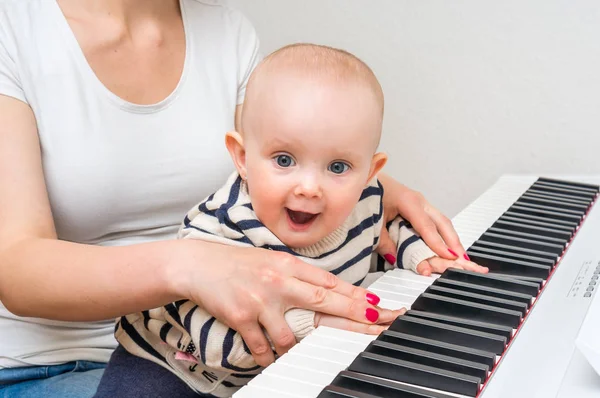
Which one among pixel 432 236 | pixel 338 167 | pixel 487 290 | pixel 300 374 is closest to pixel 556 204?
pixel 432 236

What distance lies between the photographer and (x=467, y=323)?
3.02 ft

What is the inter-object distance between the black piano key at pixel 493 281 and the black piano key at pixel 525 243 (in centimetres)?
18

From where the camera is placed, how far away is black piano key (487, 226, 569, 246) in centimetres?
130

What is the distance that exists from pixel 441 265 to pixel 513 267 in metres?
0.11

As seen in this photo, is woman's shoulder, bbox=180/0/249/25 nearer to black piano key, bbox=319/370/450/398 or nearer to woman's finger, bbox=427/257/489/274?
woman's finger, bbox=427/257/489/274

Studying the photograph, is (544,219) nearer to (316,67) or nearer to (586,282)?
(586,282)

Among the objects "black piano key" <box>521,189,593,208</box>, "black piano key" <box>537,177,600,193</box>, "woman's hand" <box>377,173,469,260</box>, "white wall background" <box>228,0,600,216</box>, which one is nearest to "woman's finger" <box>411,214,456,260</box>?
"woman's hand" <box>377,173,469,260</box>

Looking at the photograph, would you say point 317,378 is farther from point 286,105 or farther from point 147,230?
point 147,230

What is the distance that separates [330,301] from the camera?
935 mm

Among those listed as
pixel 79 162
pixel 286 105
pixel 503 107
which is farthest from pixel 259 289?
pixel 503 107

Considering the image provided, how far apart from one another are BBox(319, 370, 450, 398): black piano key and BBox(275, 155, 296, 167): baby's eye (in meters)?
0.31

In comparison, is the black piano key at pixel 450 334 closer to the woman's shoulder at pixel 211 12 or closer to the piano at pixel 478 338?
the piano at pixel 478 338

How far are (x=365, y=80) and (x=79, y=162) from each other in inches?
21.6

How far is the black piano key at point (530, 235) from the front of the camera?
4.27 ft
